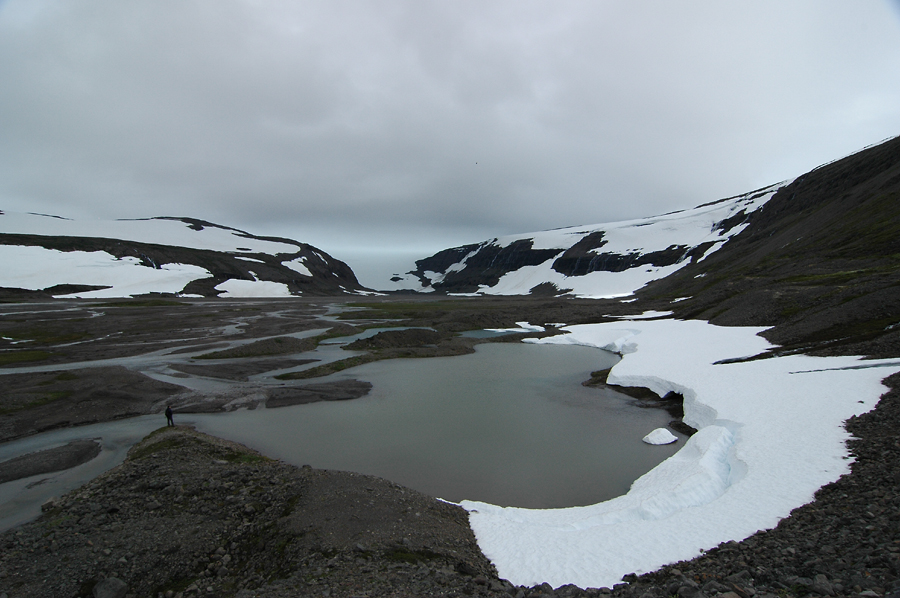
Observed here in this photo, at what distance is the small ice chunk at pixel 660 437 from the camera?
1734cm

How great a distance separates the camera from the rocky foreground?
24.4ft

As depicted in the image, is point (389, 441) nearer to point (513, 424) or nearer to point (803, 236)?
point (513, 424)

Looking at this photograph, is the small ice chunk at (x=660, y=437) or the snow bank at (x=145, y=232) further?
the snow bank at (x=145, y=232)

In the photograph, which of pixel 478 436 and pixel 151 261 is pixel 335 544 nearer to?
pixel 478 436

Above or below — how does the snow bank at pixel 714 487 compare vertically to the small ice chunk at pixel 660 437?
above

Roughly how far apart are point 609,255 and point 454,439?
137 meters

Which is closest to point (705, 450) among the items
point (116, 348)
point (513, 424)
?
point (513, 424)

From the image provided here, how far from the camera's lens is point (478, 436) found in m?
18.5

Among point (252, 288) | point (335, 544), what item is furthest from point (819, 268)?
point (252, 288)

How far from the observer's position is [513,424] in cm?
1994

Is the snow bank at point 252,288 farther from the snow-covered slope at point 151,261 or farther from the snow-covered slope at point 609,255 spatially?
the snow-covered slope at point 609,255

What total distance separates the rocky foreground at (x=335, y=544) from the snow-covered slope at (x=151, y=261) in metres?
109

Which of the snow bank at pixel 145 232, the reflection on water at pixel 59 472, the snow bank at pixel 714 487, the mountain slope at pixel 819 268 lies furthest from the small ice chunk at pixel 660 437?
the snow bank at pixel 145 232

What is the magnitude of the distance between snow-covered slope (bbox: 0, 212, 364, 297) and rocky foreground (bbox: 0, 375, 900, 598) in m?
109
